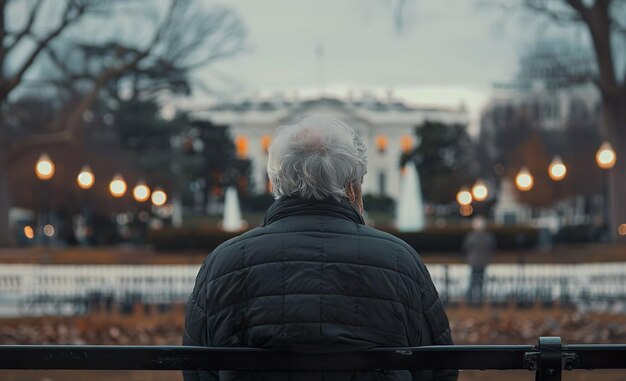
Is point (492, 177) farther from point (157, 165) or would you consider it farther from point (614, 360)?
point (614, 360)

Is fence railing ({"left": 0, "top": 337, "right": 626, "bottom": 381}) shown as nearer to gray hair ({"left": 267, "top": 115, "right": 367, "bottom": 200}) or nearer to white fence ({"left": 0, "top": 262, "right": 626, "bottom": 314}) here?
gray hair ({"left": 267, "top": 115, "right": 367, "bottom": 200})

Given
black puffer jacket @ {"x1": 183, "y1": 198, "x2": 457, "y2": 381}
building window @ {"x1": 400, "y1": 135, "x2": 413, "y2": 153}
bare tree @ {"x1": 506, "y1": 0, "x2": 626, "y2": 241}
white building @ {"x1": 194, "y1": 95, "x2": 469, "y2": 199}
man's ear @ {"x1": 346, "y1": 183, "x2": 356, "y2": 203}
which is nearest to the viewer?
black puffer jacket @ {"x1": 183, "y1": 198, "x2": 457, "y2": 381}

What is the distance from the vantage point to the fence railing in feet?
8.53

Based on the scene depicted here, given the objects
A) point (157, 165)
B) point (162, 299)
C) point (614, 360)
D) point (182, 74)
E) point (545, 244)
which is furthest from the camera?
point (157, 165)

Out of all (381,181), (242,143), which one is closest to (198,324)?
(242,143)

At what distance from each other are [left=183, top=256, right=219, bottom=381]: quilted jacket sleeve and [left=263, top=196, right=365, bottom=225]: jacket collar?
0.75ft

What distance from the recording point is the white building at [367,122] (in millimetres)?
101250

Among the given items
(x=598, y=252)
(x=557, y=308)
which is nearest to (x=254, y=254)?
(x=557, y=308)

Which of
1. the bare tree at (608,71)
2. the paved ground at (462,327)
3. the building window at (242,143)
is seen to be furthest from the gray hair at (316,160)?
the building window at (242,143)

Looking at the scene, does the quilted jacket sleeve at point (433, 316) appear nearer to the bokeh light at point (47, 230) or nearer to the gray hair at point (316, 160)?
the gray hair at point (316, 160)

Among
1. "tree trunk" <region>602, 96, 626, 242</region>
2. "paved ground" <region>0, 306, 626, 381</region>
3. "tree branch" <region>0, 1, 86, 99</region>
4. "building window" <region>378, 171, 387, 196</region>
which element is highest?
"tree branch" <region>0, 1, 86, 99</region>

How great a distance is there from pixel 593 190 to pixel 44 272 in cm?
4819

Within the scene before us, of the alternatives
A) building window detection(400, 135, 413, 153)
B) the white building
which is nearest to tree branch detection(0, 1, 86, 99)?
the white building

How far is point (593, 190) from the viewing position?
66250mm
